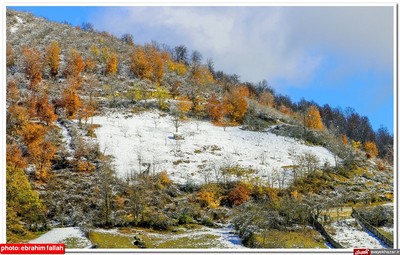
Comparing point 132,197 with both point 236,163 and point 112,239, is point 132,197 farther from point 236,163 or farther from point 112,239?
point 236,163

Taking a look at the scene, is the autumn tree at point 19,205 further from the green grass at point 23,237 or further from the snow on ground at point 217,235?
the snow on ground at point 217,235

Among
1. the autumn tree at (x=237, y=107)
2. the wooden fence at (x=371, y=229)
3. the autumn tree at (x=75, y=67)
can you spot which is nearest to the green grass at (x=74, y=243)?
the wooden fence at (x=371, y=229)

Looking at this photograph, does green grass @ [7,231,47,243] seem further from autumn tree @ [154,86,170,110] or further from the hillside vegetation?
autumn tree @ [154,86,170,110]

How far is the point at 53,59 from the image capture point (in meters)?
58.8

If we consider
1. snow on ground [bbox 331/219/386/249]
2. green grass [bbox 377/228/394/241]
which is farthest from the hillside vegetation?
green grass [bbox 377/228/394/241]

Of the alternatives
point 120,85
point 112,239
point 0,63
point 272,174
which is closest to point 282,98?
point 120,85

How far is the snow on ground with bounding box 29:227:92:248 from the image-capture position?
23.5 metres

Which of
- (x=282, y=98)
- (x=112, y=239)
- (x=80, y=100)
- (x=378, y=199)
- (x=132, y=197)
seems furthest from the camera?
(x=282, y=98)

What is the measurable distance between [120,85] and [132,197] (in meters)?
31.3

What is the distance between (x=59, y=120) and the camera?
46.6 m

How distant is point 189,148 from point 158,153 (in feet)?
11.6

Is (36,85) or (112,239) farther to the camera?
(36,85)

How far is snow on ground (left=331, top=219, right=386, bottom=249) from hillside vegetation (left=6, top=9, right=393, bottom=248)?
142 cm

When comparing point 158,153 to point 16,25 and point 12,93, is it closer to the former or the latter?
point 12,93
